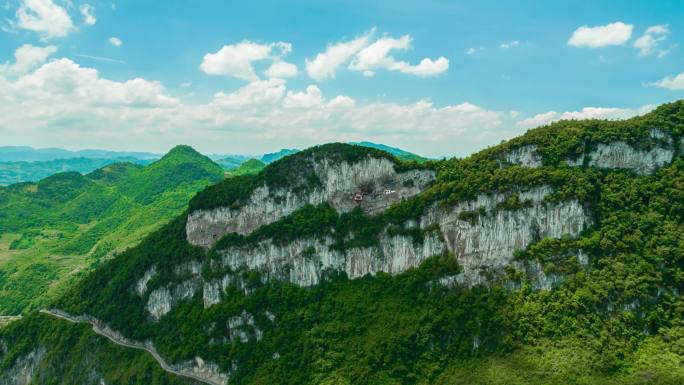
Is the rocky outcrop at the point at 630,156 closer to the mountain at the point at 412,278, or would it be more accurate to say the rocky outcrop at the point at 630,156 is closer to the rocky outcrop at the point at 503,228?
the mountain at the point at 412,278

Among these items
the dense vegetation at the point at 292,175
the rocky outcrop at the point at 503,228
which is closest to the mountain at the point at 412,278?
the rocky outcrop at the point at 503,228

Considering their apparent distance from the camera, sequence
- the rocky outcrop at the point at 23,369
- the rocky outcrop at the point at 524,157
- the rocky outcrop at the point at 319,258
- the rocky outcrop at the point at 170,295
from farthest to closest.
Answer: the rocky outcrop at the point at 23,369, the rocky outcrop at the point at 170,295, the rocky outcrop at the point at 319,258, the rocky outcrop at the point at 524,157

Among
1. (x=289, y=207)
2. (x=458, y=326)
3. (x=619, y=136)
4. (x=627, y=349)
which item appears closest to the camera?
(x=627, y=349)

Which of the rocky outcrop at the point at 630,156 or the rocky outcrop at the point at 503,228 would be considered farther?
the rocky outcrop at the point at 630,156

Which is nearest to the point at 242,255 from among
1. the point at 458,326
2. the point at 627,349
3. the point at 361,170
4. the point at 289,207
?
the point at 289,207

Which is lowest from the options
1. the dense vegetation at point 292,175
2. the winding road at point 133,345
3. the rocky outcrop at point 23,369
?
the rocky outcrop at point 23,369

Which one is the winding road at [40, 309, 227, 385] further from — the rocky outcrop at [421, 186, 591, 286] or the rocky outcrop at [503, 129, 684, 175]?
the rocky outcrop at [503, 129, 684, 175]

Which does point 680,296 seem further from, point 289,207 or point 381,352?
point 289,207

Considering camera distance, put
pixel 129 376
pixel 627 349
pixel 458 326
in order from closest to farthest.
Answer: pixel 627 349, pixel 458 326, pixel 129 376
